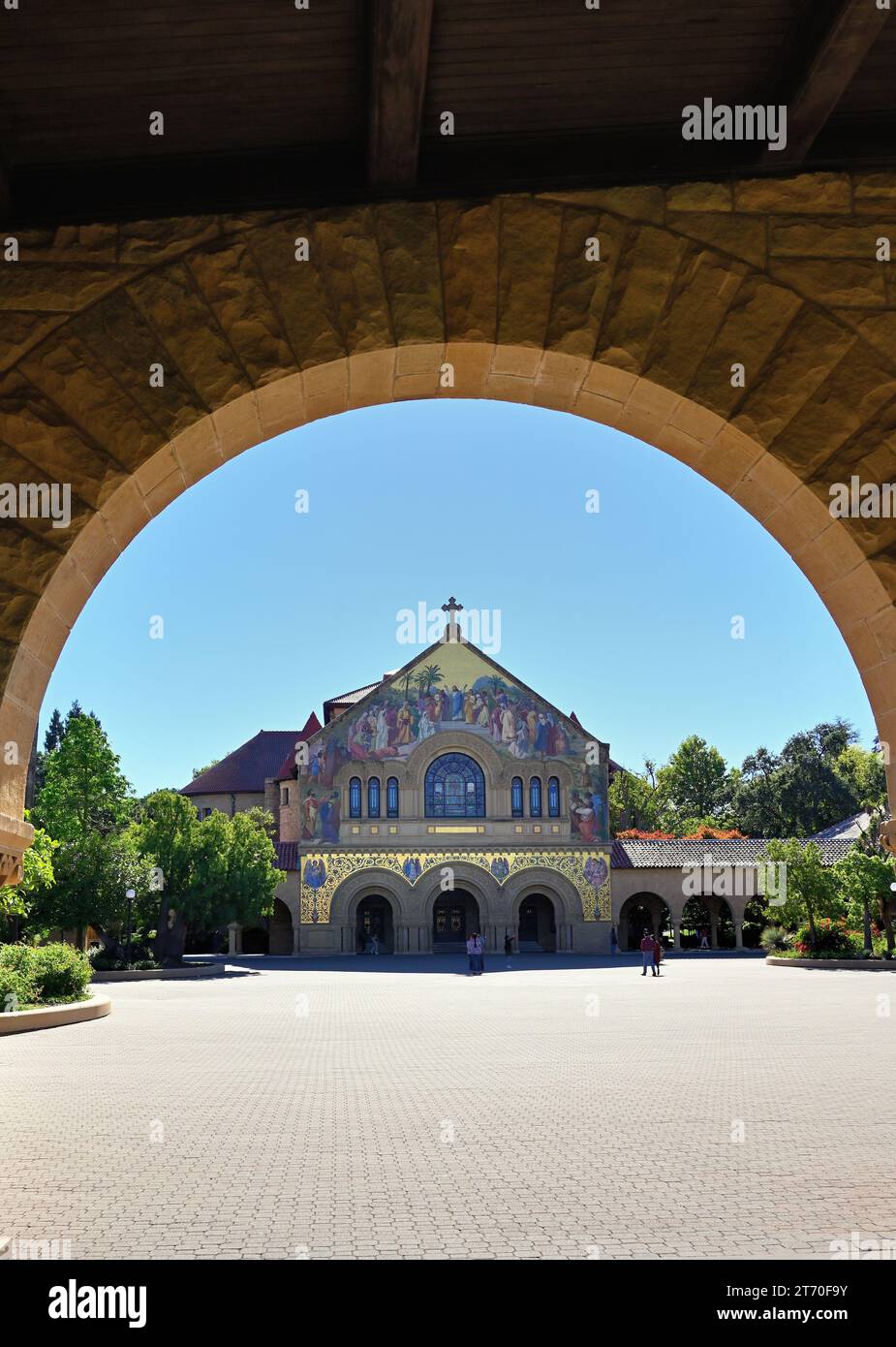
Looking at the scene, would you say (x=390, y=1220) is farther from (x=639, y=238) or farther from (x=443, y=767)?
(x=443, y=767)

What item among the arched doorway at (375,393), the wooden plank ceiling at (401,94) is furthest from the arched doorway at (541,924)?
the wooden plank ceiling at (401,94)

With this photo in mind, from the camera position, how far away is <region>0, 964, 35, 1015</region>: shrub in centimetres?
1700

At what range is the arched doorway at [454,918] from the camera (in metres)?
46.7

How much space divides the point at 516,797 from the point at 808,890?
13.3 m

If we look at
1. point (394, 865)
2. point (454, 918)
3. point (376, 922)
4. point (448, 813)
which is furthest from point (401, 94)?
point (454, 918)

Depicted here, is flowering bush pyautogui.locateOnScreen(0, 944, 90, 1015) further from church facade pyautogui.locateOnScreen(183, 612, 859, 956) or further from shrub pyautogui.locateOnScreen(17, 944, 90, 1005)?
church facade pyautogui.locateOnScreen(183, 612, 859, 956)

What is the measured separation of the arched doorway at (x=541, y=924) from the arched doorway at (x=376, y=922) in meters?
5.36

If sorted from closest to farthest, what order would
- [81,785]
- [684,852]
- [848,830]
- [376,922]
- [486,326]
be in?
[486,326] → [81,785] → [684,852] → [376,922] → [848,830]

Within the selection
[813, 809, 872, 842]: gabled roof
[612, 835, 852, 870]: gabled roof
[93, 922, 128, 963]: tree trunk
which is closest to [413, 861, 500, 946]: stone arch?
[612, 835, 852, 870]: gabled roof

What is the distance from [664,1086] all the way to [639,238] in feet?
27.4

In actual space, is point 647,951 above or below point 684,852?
below

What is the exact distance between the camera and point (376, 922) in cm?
4622

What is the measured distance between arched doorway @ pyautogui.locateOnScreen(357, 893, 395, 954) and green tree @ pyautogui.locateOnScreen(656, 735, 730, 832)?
3479 centimetres

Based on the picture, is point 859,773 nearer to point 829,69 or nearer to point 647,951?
point 647,951
